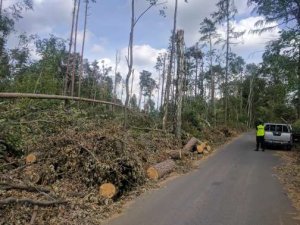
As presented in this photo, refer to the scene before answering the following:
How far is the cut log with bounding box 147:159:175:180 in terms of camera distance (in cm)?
1143

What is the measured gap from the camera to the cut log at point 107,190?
8832 mm

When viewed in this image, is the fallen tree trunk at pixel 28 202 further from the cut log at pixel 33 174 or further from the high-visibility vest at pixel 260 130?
the high-visibility vest at pixel 260 130

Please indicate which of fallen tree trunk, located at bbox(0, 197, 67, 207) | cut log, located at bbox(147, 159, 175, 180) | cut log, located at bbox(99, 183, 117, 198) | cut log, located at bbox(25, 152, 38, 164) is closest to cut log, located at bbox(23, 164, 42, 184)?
cut log, located at bbox(25, 152, 38, 164)

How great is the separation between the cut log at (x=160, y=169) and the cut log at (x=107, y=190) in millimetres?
2522

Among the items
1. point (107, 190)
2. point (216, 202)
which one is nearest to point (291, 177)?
point (216, 202)

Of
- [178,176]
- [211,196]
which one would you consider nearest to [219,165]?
[178,176]

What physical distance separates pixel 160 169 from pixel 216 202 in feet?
10.9

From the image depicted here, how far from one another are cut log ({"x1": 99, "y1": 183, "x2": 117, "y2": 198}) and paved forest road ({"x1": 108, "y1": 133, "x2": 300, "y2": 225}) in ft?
1.97

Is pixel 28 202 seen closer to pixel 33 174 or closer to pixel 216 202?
pixel 33 174

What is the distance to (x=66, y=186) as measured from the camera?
28.5ft

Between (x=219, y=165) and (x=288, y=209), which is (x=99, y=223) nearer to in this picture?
(x=288, y=209)

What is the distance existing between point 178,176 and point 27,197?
6137 mm

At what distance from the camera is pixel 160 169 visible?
12.0m

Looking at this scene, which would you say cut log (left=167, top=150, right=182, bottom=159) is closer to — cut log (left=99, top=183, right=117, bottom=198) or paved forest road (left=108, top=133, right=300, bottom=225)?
paved forest road (left=108, top=133, right=300, bottom=225)
